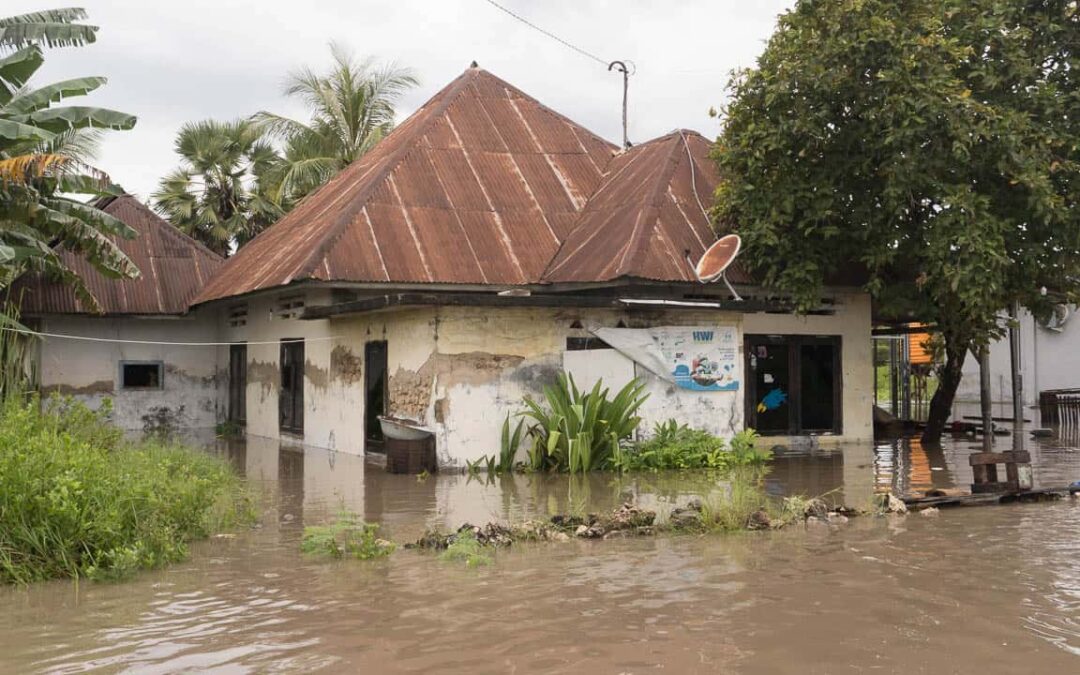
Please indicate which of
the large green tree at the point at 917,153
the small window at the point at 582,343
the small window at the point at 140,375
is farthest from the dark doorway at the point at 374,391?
the small window at the point at 140,375

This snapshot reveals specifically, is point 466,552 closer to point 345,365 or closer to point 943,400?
point 345,365

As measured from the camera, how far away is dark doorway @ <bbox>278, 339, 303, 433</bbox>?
61.8 ft

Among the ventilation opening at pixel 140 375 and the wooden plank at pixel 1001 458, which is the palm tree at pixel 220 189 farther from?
the wooden plank at pixel 1001 458

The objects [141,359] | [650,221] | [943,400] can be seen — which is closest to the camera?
[650,221]

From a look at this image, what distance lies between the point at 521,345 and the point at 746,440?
137 inches

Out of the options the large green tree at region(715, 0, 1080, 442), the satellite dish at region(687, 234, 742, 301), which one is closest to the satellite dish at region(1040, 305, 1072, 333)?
the large green tree at region(715, 0, 1080, 442)

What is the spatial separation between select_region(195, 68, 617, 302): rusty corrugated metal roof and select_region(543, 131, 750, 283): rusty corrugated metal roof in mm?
588

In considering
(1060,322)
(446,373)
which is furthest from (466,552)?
(1060,322)

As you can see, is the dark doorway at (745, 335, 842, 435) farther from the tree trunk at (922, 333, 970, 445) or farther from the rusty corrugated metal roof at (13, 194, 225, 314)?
the rusty corrugated metal roof at (13, 194, 225, 314)

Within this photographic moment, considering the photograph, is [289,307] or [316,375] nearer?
[316,375]

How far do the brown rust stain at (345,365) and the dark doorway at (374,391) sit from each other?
10.8 inches

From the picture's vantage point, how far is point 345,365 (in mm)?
16875

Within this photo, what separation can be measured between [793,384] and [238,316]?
11.2 meters

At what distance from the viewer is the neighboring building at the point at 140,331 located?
20.7m
